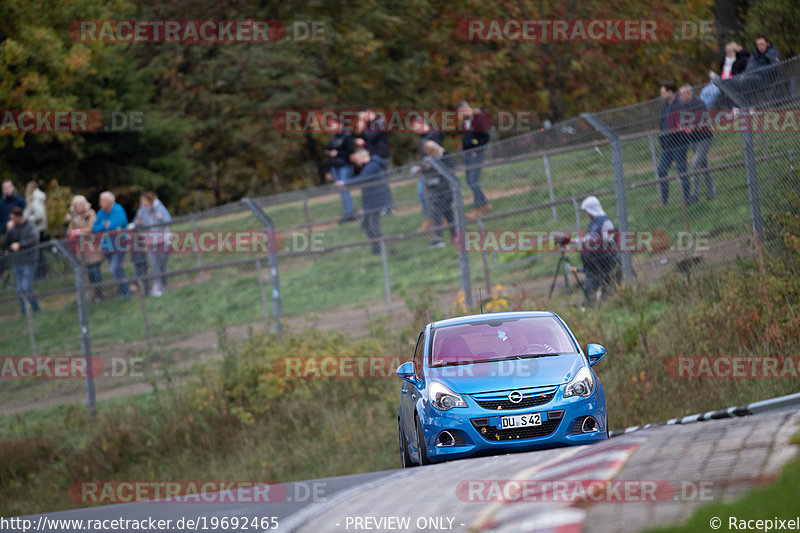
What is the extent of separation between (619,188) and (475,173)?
8.10ft

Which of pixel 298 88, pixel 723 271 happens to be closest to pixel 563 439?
pixel 723 271

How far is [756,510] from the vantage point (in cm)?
578

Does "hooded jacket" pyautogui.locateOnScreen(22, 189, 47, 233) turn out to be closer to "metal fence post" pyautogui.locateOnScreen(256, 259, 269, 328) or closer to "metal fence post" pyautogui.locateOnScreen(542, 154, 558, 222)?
"metal fence post" pyautogui.locateOnScreen(256, 259, 269, 328)

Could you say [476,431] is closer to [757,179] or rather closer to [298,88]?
[757,179]

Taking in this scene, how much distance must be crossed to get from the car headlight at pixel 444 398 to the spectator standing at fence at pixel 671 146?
7591 mm

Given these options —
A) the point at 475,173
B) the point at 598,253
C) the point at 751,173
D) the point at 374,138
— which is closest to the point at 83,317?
the point at 475,173

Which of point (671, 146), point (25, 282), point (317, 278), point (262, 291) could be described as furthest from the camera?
point (25, 282)

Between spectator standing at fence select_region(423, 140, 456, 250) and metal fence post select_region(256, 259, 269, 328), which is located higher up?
spectator standing at fence select_region(423, 140, 456, 250)

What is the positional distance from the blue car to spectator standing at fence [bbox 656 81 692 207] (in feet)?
20.6

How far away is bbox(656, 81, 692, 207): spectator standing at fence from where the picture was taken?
56.8ft

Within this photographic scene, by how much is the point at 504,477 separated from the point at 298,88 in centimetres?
3627

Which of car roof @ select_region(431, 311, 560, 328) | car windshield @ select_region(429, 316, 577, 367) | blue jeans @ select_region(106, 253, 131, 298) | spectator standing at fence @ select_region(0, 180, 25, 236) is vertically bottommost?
car windshield @ select_region(429, 316, 577, 367)

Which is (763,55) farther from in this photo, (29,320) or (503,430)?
(29,320)

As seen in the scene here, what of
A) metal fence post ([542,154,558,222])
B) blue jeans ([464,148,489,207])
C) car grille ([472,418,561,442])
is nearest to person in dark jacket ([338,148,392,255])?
blue jeans ([464,148,489,207])
